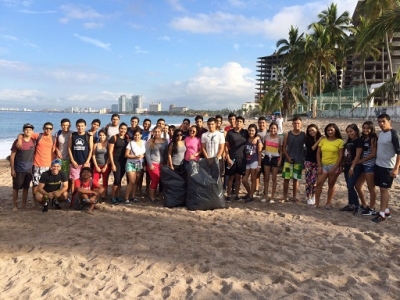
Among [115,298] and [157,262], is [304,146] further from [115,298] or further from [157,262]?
[115,298]

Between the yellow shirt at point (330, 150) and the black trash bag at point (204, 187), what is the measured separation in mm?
1708

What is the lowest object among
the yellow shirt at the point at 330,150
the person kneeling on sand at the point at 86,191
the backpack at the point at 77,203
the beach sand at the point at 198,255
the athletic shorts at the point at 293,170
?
the beach sand at the point at 198,255

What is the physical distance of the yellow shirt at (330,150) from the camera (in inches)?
206

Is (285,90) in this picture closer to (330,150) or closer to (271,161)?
(271,161)

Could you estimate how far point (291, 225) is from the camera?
4.64 metres

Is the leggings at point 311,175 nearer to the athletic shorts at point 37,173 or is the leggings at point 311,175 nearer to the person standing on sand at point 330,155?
the person standing on sand at point 330,155

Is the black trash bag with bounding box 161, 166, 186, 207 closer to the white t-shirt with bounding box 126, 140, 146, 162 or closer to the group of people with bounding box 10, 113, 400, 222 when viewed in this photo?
the group of people with bounding box 10, 113, 400, 222

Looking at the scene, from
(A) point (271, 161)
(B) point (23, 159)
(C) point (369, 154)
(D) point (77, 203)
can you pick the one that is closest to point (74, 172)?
(D) point (77, 203)

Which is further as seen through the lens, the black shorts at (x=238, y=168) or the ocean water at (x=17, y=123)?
the ocean water at (x=17, y=123)

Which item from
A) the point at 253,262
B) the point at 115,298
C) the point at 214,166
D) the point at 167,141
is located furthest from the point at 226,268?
the point at 167,141

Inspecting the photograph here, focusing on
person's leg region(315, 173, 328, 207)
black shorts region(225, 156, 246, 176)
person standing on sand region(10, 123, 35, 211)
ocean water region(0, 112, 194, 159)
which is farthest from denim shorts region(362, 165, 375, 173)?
ocean water region(0, 112, 194, 159)

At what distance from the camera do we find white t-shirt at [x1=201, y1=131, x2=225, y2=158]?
5.61 m

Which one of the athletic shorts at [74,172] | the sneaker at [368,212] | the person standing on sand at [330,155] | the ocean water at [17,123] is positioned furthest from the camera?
the ocean water at [17,123]

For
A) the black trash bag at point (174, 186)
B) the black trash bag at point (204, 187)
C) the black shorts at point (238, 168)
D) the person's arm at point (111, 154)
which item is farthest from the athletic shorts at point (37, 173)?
the black shorts at point (238, 168)
